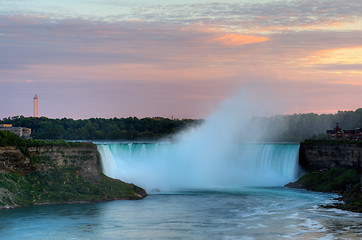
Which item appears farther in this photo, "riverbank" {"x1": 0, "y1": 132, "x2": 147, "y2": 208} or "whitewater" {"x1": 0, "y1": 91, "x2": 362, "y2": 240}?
"riverbank" {"x1": 0, "y1": 132, "x2": 147, "y2": 208}

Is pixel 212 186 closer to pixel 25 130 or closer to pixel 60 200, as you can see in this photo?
pixel 60 200

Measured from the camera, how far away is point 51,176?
61.3 metres

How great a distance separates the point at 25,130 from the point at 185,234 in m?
125

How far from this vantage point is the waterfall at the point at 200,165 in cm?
8069

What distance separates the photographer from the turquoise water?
150 feet

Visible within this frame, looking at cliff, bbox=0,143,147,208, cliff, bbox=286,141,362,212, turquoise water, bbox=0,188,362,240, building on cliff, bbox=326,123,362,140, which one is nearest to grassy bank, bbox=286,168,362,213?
cliff, bbox=286,141,362,212

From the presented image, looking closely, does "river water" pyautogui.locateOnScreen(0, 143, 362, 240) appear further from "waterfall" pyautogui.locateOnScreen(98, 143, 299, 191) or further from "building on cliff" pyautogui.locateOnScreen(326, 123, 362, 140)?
"building on cliff" pyautogui.locateOnScreen(326, 123, 362, 140)

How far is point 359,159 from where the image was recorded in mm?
74000

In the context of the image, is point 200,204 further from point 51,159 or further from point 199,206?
point 51,159

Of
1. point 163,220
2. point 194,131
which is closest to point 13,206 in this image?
point 163,220

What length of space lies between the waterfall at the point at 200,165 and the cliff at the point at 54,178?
1188 centimetres

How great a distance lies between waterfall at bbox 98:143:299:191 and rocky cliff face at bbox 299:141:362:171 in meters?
2.46

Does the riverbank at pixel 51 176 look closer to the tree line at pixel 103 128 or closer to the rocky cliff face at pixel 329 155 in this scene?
the rocky cliff face at pixel 329 155

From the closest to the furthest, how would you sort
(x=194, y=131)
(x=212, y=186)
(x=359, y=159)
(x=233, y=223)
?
(x=233, y=223)
(x=359, y=159)
(x=212, y=186)
(x=194, y=131)
